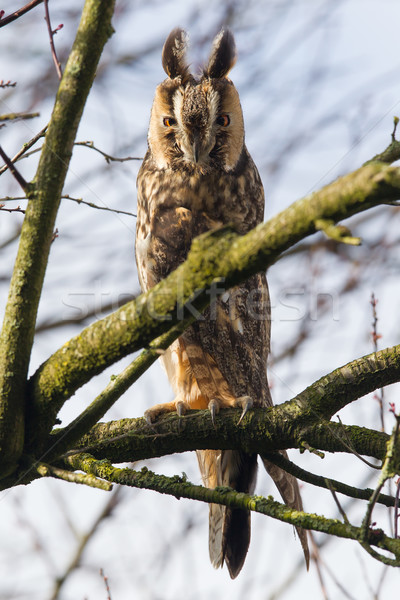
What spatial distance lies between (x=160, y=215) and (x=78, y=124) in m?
1.60

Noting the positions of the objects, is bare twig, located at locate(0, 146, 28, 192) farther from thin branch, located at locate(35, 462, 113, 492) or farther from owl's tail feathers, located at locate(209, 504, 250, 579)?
owl's tail feathers, located at locate(209, 504, 250, 579)

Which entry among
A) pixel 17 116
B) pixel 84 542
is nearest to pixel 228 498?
pixel 17 116

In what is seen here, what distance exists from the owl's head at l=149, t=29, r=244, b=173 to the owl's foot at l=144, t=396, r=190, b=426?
1.23 m

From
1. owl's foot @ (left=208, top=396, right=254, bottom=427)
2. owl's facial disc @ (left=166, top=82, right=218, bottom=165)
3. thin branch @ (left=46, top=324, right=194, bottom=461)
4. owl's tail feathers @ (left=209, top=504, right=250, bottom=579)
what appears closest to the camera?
thin branch @ (left=46, top=324, right=194, bottom=461)

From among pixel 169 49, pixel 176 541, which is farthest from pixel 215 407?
pixel 176 541

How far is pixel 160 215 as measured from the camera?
3.35 metres

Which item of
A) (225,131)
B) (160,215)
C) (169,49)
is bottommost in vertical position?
(160,215)

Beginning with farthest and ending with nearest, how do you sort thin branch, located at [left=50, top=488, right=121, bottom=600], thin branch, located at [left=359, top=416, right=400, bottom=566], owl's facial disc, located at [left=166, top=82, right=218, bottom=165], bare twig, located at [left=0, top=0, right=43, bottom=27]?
thin branch, located at [left=50, top=488, right=121, bottom=600], owl's facial disc, located at [left=166, top=82, right=218, bottom=165], bare twig, located at [left=0, top=0, right=43, bottom=27], thin branch, located at [left=359, top=416, right=400, bottom=566]

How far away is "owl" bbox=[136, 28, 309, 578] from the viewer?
325 cm

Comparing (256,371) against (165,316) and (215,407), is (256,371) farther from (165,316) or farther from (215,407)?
(165,316)

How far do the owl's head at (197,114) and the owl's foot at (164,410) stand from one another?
1.23 m

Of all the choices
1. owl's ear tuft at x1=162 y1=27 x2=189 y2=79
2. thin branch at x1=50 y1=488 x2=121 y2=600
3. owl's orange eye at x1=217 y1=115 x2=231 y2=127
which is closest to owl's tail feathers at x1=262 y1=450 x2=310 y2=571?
owl's orange eye at x1=217 y1=115 x2=231 y2=127

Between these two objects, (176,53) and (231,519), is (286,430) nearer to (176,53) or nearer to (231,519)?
(231,519)

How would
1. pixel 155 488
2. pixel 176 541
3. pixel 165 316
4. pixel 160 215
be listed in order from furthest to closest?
pixel 176 541
pixel 160 215
pixel 155 488
pixel 165 316
